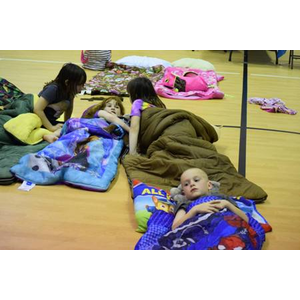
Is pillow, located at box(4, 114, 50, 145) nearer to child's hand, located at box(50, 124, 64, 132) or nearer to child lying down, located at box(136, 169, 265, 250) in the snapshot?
child's hand, located at box(50, 124, 64, 132)

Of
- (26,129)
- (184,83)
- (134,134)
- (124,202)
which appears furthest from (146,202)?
(184,83)

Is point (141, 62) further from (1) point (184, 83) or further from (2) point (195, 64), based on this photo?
(1) point (184, 83)

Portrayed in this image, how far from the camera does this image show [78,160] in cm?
244

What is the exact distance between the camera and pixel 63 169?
2.35 meters

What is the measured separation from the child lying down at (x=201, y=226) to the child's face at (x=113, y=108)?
122 cm

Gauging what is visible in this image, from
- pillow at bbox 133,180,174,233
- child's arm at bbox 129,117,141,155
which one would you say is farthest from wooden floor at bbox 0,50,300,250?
child's arm at bbox 129,117,141,155

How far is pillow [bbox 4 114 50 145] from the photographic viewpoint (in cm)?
274

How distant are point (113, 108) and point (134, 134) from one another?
0.39 metres

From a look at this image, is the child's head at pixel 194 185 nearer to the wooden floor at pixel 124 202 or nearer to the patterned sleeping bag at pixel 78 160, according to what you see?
the wooden floor at pixel 124 202

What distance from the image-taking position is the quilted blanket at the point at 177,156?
234 centimetres

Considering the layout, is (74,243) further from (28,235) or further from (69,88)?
(69,88)
